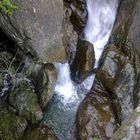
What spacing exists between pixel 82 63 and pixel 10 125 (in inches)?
89.6

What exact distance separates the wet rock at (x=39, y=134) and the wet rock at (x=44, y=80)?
0.55 meters

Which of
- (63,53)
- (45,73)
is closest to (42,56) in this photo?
(63,53)

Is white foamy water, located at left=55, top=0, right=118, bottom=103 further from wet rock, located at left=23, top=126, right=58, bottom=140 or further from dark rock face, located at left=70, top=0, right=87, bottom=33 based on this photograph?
wet rock, located at left=23, top=126, right=58, bottom=140

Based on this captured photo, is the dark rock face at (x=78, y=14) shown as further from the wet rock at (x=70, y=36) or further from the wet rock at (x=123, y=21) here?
the wet rock at (x=123, y=21)

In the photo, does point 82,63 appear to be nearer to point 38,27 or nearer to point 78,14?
point 78,14

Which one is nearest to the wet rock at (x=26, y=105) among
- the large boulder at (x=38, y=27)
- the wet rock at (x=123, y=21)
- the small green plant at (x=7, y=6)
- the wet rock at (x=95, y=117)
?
the wet rock at (x=95, y=117)

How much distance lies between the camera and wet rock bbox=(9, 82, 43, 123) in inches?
277

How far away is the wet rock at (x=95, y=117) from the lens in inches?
272

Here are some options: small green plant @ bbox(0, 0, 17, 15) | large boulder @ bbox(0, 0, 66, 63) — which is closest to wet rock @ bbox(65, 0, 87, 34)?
large boulder @ bbox(0, 0, 66, 63)

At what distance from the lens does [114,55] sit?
7.67m

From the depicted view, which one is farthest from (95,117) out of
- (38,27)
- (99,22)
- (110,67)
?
(99,22)

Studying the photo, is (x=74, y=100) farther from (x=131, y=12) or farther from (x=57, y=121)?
(x=131, y=12)

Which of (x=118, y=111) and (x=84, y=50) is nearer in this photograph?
(x=118, y=111)

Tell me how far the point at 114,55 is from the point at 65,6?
5.66 feet
